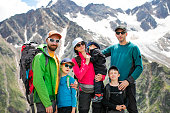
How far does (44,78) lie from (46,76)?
114 millimetres

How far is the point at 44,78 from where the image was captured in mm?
7383

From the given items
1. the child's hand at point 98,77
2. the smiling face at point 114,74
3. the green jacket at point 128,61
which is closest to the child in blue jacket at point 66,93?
the child's hand at point 98,77

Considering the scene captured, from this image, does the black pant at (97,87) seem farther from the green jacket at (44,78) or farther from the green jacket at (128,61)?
the green jacket at (44,78)

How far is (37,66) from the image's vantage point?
711cm

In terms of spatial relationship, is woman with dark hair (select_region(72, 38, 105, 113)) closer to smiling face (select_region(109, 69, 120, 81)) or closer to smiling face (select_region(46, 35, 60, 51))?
smiling face (select_region(109, 69, 120, 81))

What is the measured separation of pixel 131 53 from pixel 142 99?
162893mm

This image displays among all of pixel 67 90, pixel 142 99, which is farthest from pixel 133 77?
pixel 142 99

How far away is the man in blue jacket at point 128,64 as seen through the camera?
8648 mm

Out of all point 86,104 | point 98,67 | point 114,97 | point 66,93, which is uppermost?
point 98,67

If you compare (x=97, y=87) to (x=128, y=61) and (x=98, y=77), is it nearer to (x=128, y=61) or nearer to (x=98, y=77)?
(x=98, y=77)

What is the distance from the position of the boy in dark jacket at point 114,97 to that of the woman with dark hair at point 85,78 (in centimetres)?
41

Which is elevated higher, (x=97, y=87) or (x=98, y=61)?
(x=98, y=61)

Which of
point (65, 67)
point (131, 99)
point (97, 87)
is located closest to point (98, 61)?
point (97, 87)

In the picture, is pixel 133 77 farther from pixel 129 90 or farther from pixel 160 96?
pixel 160 96
